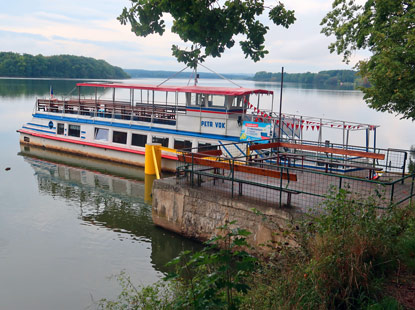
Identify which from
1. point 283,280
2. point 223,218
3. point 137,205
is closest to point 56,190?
point 137,205

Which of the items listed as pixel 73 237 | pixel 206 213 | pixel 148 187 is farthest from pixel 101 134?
pixel 206 213

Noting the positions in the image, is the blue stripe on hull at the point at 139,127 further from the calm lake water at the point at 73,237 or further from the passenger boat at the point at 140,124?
the calm lake water at the point at 73,237

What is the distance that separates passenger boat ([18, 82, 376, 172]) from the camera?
19422 mm

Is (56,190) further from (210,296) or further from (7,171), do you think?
(210,296)

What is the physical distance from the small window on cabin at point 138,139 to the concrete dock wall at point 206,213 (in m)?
11.0

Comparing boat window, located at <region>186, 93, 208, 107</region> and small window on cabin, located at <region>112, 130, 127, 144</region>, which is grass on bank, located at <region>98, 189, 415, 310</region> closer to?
boat window, located at <region>186, 93, 208, 107</region>

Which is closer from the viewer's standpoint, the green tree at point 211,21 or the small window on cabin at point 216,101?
the green tree at point 211,21

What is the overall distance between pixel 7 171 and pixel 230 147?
11.9 m

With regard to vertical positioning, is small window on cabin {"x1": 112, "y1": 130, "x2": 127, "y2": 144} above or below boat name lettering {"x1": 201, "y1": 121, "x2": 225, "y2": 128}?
below

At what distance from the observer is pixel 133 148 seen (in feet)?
75.1

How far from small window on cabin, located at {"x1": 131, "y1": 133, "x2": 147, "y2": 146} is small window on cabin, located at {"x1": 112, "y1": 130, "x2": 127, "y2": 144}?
2.31 ft

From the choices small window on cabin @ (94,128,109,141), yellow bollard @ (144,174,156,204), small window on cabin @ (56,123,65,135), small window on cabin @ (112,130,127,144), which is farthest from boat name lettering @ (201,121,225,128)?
small window on cabin @ (56,123,65,135)

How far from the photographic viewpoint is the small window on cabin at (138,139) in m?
22.7

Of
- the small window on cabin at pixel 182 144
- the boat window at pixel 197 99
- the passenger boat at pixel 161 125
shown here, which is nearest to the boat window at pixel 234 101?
the passenger boat at pixel 161 125
